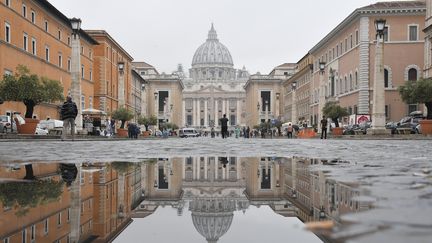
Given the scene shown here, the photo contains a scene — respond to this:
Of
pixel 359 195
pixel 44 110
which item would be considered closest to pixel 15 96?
pixel 44 110

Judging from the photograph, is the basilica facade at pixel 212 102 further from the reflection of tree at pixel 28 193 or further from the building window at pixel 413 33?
the reflection of tree at pixel 28 193

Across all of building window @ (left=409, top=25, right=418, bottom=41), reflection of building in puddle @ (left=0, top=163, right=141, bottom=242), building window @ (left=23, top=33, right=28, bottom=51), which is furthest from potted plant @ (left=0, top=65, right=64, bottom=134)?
building window @ (left=409, top=25, right=418, bottom=41)

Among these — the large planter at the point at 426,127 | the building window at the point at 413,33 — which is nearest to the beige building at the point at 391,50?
the building window at the point at 413,33

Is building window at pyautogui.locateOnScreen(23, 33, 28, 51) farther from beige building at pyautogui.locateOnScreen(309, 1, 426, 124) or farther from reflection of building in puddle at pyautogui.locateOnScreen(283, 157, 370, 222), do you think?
reflection of building in puddle at pyautogui.locateOnScreen(283, 157, 370, 222)

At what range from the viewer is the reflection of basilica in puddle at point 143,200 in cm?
240

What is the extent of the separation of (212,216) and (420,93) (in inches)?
1125

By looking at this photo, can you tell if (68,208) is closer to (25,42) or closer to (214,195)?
(214,195)

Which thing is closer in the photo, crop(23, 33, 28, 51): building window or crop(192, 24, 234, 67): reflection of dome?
crop(23, 33, 28, 51): building window

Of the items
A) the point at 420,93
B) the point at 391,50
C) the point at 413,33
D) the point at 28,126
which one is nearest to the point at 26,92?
the point at 28,126

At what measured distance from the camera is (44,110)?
41.1 metres

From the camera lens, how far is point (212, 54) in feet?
617

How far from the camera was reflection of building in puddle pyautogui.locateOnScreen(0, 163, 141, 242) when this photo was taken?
226cm

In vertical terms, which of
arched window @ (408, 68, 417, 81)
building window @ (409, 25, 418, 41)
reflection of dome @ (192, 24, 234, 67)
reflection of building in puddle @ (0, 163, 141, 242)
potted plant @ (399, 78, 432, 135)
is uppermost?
reflection of dome @ (192, 24, 234, 67)

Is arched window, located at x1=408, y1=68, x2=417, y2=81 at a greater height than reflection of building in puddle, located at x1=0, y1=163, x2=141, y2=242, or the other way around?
arched window, located at x1=408, y1=68, x2=417, y2=81
